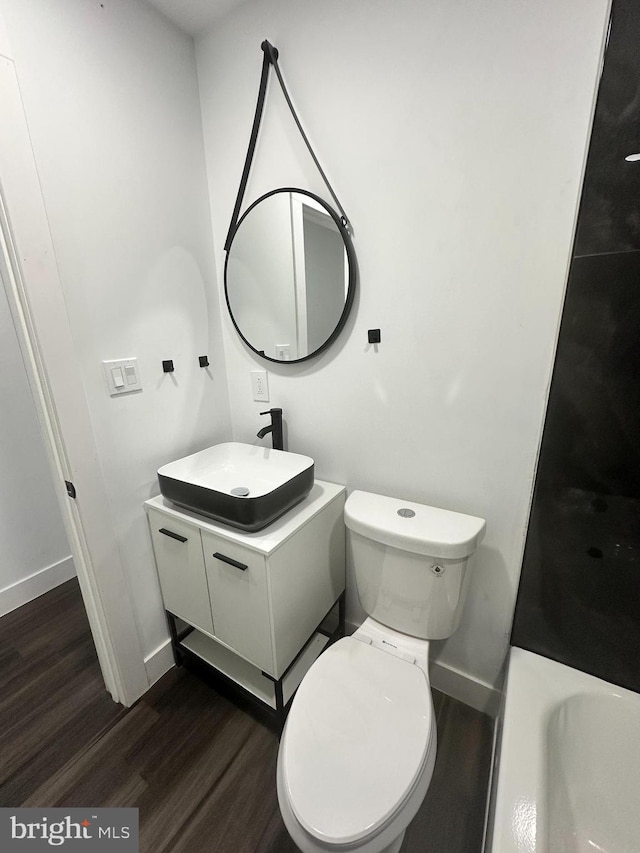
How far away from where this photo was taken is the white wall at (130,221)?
98 centimetres

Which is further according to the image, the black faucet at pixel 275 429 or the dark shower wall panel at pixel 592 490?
Answer: the black faucet at pixel 275 429

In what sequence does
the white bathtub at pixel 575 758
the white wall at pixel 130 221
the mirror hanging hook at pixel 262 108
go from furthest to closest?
the mirror hanging hook at pixel 262 108 → the white wall at pixel 130 221 → the white bathtub at pixel 575 758

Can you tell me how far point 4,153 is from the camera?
0.87m

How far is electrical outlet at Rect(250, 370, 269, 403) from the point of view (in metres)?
1.49

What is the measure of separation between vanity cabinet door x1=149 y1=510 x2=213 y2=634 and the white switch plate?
0.46 metres

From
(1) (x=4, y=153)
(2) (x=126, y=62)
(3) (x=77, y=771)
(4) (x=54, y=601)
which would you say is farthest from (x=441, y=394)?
(4) (x=54, y=601)

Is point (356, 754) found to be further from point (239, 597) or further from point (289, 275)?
point (289, 275)

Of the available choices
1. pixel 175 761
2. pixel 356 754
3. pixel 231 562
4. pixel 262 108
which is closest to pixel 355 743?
pixel 356 754

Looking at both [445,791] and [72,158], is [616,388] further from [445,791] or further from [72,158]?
[72,158]

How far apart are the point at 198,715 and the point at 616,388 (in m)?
1.75

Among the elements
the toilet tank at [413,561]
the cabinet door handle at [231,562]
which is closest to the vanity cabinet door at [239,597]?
the cabinet door handle at [231,562]

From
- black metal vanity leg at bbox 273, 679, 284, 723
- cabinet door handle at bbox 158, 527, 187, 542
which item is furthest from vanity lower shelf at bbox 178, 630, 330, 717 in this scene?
cabinet door handle at bbox 158, 527, 187, 542

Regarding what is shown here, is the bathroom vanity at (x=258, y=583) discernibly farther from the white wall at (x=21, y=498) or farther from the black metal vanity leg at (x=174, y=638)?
the white wall at (x=21, y=498)

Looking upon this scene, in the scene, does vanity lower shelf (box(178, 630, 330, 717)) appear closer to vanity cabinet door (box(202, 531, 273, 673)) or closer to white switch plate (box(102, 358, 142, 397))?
vanity cabinet door (box(202, 531, 273, 673))
